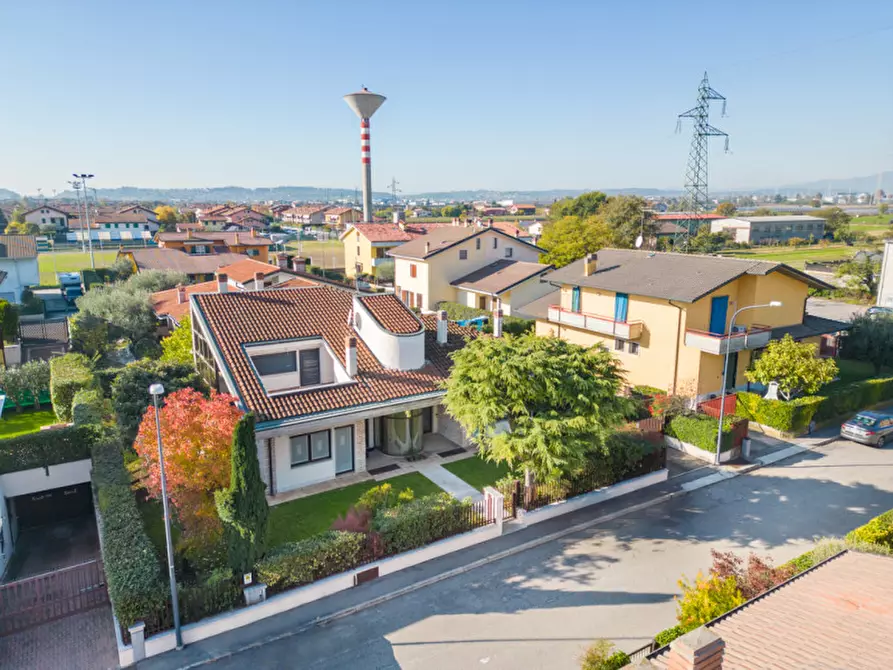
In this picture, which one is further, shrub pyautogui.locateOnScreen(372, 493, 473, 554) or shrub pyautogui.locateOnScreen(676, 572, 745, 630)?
shrub pyautogui.locateOnScreen(372, 493, 473, 554)

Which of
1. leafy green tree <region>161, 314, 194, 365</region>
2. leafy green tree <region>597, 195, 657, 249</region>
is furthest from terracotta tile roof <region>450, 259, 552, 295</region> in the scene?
leafy green tree <region>597, 195, 657, 249</region>

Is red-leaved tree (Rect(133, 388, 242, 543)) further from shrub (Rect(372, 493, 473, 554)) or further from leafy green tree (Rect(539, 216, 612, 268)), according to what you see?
leafy green tree (Rect(539, 216, 612, 268))

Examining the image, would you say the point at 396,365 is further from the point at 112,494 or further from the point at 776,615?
the point at 776,615

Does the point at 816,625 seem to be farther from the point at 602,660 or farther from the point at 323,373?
the point at 323,373

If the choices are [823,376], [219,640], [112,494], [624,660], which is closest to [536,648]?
[624,660]

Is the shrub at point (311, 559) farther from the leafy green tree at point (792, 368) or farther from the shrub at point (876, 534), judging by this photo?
the leafy green tree at point (792, 368)

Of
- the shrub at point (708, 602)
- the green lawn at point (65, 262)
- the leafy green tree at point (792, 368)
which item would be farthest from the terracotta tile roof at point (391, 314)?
the green lawn at point (65, 262)
